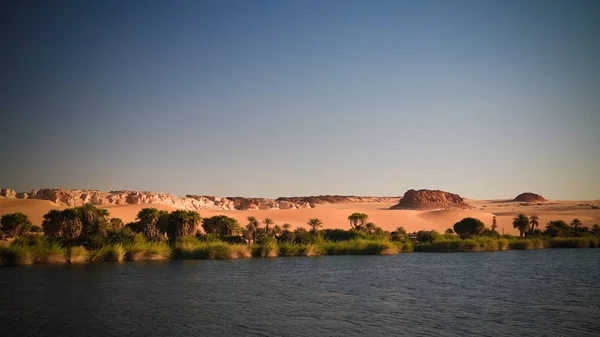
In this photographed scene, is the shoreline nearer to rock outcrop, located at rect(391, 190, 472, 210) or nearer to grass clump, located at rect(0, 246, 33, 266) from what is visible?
grass clump, located at rect(0, 246, 33, 266)

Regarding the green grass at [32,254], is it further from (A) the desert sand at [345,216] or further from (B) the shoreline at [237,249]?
(A) the desert sand at [345,216]

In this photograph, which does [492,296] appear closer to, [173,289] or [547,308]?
[547,308]

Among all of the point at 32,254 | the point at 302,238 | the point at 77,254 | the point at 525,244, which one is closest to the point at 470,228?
the point at 525,244

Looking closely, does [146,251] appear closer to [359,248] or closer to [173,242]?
[173,242]

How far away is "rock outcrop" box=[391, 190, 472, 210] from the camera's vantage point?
156875mm

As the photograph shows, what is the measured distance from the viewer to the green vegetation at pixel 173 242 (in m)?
41.0

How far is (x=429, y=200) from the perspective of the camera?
6353 inches

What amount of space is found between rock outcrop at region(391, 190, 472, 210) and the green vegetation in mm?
87726

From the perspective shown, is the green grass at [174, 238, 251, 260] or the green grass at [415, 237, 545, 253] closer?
the green grass at [174, 238, 251, 260]

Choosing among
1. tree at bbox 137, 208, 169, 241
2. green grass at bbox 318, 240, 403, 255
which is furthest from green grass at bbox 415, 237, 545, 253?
tree at bbox 137, 208, 169, 241

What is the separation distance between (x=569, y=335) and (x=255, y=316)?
458 inches

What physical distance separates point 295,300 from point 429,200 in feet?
466

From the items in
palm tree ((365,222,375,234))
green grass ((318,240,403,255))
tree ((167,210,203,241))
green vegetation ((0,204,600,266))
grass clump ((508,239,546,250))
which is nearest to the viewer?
green vegetation ((0,204,600,266))

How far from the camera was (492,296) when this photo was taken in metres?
26.7
